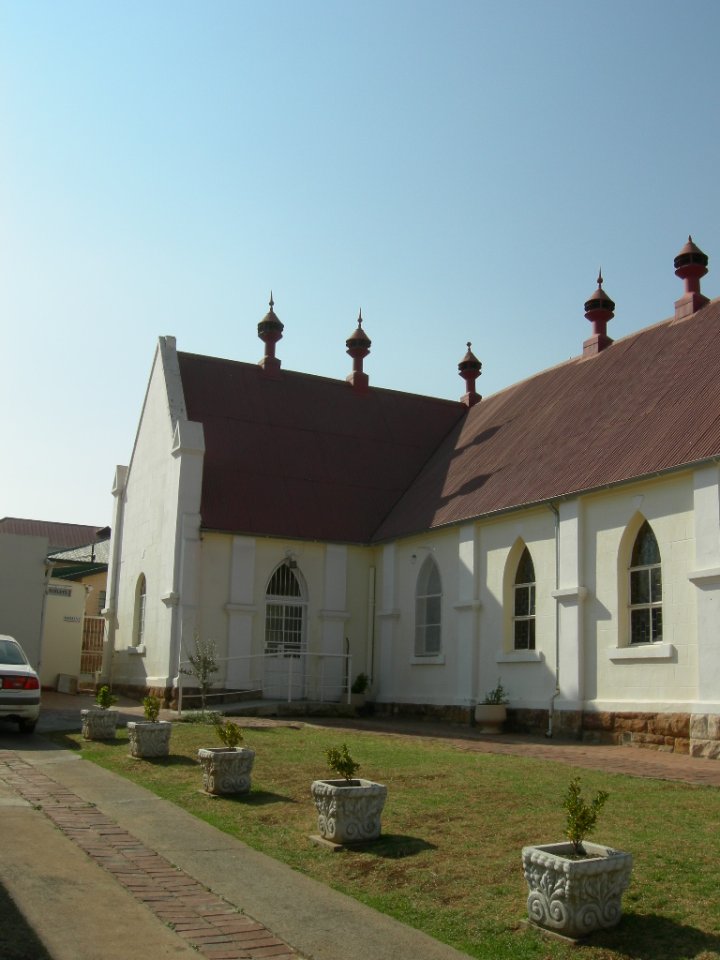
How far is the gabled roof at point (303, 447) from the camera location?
26844mm

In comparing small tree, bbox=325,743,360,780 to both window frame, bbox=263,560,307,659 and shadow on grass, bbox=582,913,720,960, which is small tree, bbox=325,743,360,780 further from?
window frame, bbox=263,560,307,659

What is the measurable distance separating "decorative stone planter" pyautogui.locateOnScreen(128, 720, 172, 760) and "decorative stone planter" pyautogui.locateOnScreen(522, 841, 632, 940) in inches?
348

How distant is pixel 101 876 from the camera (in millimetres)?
8211

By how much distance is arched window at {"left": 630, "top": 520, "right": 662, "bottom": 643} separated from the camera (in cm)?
1811

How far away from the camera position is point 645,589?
18406 mm

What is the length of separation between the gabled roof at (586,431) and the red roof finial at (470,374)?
325 centimetres

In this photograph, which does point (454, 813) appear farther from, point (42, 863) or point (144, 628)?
point (144, 628)

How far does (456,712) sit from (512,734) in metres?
2.67

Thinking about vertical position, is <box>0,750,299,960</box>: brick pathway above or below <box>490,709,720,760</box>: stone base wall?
below

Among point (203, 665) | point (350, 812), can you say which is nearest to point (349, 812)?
point (350, 812)

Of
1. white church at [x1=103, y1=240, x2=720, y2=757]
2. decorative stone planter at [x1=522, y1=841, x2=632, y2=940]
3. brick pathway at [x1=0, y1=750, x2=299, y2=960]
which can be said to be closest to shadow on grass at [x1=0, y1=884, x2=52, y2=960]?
brick pathway at [x1=0, y1=750, x2=299, y2=960]

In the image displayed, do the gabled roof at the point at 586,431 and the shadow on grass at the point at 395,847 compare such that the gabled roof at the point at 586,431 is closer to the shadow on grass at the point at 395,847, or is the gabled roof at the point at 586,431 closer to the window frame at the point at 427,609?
the window frame at the point at 427,609

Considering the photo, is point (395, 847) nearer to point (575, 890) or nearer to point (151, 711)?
point (575, 890)

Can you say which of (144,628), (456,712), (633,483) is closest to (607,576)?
(633,483)
